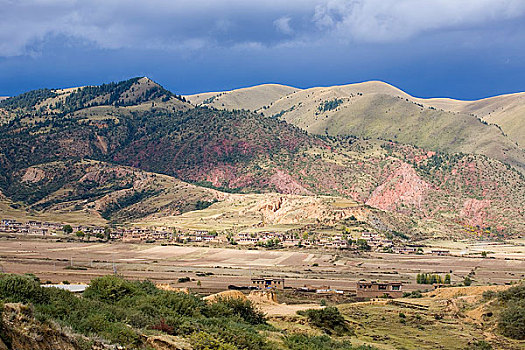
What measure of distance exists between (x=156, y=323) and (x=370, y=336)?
20.3 metres

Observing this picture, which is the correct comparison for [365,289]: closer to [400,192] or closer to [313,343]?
[313,343]

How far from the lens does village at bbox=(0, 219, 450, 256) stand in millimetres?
123562

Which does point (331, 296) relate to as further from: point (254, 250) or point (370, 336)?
point (254, 250)

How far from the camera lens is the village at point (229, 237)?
124m

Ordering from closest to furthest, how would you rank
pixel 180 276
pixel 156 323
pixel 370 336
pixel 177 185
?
pixel 156 323 → pixel 370 336 → pixel 180 276 → pixel 177 185

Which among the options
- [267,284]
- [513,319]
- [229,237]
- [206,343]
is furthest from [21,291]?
[229,237]

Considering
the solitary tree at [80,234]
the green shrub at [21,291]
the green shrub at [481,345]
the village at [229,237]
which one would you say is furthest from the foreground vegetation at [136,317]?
the solitary tree at [80,234]

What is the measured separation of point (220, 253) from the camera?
11188cm

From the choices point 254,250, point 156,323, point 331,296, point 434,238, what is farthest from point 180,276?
point 434,238

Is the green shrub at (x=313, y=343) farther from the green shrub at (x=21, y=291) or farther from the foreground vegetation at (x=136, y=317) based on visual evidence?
the green shrub at (x=21, y=291)

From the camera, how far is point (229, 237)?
130625 mm

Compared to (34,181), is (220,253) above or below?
below

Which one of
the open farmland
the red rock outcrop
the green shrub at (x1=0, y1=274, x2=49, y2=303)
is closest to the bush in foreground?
the green shrub at (x1=0, y1=274, x2=49, y2=303)

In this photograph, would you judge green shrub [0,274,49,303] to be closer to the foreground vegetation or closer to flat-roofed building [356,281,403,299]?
the foreground vegetation
